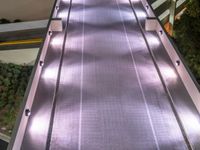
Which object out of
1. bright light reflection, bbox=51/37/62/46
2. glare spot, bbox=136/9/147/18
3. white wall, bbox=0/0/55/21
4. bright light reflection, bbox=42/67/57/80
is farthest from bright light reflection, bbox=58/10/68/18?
white wall, bbox=0/0/55/21

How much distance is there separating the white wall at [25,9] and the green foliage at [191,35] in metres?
4.29

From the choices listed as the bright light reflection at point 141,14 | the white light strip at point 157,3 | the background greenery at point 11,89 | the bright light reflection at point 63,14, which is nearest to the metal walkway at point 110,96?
the bright light reflection at point 141,14

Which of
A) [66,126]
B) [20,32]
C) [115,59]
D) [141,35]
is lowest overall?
[66,126]

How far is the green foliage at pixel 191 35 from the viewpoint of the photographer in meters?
7.36

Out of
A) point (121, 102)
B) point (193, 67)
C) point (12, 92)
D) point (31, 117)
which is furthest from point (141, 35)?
point (12, 92)

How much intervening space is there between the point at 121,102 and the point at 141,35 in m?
1.76

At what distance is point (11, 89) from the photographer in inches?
309

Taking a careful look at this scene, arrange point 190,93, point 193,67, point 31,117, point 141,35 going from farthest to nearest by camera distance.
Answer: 1. point 193,67
2. point 141,35
3. point 190,93
4. point 31,117

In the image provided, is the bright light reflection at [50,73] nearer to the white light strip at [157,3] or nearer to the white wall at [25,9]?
the white light strip at [157,3]

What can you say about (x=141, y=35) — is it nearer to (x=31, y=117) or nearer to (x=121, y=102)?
(x=121, y=102)

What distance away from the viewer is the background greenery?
7.54 metres

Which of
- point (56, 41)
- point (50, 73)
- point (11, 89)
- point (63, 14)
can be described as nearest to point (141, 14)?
point (63, 14)

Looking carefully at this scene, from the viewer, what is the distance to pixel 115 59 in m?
4.38

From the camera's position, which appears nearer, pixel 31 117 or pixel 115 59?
pixel 31 117
